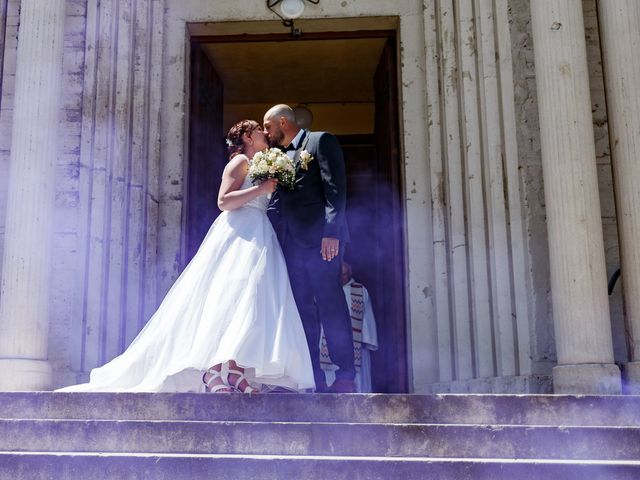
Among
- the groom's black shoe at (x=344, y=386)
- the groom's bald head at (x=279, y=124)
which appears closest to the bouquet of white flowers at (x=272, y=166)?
the groom's bald head at (x=279, y=124)

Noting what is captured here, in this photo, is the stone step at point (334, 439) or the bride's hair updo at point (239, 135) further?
the bride's hair updo at point (239, 135)

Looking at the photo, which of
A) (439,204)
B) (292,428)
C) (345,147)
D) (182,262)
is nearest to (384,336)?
(439,204)

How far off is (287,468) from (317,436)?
14.1 inches

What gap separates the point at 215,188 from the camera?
8461mm

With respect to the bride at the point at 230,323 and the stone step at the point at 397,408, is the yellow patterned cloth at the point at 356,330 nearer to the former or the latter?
the bride at the point at 230,323

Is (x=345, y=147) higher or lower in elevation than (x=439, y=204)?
higher

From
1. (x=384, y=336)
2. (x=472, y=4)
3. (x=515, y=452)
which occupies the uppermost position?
(x=472, y=4)

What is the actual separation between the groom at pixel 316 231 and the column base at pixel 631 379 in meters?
1.81

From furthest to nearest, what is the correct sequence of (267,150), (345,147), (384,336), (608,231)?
(345,147), (384,336), (608,231), (267,150)

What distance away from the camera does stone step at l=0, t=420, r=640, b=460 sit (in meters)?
3.90

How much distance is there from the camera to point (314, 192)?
578cm

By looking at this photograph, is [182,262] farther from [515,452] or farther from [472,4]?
[515,452]

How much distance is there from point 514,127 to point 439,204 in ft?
2.88

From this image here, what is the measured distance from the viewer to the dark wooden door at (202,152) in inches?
307
